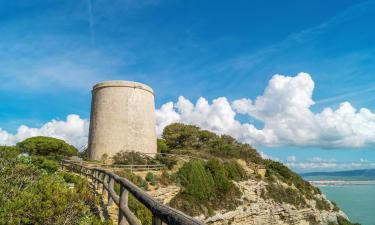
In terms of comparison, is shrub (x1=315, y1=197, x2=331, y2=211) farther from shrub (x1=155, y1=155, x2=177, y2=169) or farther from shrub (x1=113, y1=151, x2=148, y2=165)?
shrub (x1=113, y1=151, x2=148, y2=165)

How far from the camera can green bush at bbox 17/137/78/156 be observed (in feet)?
131

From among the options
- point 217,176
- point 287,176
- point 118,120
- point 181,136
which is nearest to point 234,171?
point 217,176

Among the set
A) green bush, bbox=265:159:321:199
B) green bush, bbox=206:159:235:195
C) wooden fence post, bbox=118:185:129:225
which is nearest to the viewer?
wooden fence post, bbox=118:185:129:225

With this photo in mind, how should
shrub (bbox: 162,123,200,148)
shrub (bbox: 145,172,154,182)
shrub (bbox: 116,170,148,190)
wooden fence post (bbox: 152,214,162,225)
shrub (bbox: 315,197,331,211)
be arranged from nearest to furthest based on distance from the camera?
wooden fence post (bbox: 152,214,162,225) → shrub (bbox: 116,170,148,190) → shrub (bbox: 145,172,154,182) → shrub (bbox: 315,197,331,211) → shrub (bbox: 162,123,200,148)

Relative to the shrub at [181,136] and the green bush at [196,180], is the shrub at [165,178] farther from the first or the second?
the shrub at [181,136]

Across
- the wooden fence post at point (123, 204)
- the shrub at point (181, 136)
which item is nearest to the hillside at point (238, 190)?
the shrub at point (181, 136)

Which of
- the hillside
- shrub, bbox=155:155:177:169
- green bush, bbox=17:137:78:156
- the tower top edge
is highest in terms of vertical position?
the tower top edge

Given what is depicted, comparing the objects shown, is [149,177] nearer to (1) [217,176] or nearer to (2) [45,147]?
(1) [217,176]

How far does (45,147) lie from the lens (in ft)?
133

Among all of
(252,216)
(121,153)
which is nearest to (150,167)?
(121,153)

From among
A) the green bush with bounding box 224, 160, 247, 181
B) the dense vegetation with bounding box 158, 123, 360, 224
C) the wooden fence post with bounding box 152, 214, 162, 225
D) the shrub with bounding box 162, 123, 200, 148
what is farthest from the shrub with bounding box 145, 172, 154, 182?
the shrub with bounding box 162, 123, 200, 148

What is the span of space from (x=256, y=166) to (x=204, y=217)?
1514 centimetres

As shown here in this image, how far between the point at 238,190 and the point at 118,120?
44.0 ft

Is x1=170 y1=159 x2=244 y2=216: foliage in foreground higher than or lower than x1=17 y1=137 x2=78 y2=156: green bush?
lower
